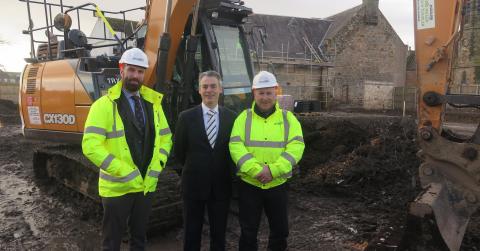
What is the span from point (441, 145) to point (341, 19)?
1154 inches

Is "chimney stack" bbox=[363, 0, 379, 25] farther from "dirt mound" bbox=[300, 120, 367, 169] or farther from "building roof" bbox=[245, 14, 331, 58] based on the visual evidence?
"dirt mound" bbox=[300, 120, 367, 169]

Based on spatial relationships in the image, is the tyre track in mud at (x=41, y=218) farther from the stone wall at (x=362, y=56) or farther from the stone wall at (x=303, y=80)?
the stone wall at (x=362, y=56)

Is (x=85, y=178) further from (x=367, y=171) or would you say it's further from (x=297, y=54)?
(x=297, y=54)

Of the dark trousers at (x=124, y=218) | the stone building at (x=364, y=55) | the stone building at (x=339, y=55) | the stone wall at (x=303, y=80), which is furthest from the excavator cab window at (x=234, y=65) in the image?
the stone building at (x=364, y=55)

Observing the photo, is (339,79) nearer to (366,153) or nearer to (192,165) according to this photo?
(366,153)

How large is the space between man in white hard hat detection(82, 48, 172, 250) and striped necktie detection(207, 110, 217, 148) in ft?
1.17

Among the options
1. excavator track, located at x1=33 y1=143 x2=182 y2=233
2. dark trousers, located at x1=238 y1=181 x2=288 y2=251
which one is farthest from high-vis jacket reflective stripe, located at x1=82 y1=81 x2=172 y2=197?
excavator track, located at x1=33 y1=143 x2=182 y2=233

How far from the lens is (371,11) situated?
29.9 meters

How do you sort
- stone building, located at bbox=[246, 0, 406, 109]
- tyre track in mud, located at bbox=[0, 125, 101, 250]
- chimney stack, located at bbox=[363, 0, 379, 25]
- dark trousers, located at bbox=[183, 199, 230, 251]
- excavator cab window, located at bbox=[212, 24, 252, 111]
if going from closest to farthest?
dark trousers, located at bbox=[183, 199, 230, 251], tyre track in mud, located at bbox=[0, 125, 101, 250], excavator cab window, located at bbox=[212, 24, 252, 111], stone building, located at bbox=[246, 0, 406, 109], chimney stack, located at bbox=[363, 0, 379, 25]

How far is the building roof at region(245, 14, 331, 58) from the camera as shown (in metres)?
27.9

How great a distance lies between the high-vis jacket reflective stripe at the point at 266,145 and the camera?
3373 millimetres

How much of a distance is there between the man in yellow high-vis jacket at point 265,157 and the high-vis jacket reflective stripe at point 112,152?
0.74 metres

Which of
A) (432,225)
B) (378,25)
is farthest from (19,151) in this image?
(378,25)

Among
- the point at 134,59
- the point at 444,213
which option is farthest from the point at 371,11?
the point at 134,59
